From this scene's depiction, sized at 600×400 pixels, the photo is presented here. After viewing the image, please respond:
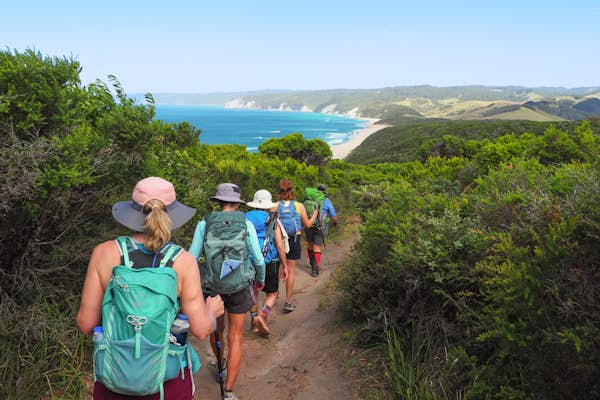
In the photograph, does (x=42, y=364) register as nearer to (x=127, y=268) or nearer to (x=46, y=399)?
(x=46, y=399)

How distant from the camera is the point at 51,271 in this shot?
3.92m

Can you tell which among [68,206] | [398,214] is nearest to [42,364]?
[68,206]

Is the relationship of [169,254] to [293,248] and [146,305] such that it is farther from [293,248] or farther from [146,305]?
[293,248]

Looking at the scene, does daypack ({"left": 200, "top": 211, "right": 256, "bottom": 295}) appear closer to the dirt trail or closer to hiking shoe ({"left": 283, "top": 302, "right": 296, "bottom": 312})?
the dirt trail

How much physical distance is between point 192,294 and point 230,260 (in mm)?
1303

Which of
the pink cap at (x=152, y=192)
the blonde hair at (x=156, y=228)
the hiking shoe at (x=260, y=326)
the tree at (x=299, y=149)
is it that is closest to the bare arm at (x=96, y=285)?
the blonde hair at (x=156, y=228)

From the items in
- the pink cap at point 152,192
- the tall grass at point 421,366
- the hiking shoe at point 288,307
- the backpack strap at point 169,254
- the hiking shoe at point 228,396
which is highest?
the pink cap at point 152,192

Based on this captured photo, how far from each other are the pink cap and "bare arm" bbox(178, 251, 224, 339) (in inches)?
13.8

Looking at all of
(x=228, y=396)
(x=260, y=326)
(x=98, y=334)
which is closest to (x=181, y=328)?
(x=98, y=334)

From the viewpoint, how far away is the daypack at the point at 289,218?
610 cm

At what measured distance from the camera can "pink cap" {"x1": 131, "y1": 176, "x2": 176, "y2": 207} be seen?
7.32 feet

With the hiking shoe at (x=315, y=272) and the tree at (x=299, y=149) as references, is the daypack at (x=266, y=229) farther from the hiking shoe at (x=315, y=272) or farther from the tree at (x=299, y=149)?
the tree at (x=299, y=149)

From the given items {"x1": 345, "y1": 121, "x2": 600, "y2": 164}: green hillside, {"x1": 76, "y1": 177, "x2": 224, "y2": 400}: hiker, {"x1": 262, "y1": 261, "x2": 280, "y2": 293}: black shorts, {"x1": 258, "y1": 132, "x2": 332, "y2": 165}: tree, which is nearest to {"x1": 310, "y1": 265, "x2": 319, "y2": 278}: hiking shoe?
{"x1": 262, "y1": 261, "x2": 280, "y2": 293}: black shorts

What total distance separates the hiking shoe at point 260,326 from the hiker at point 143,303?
272cm
